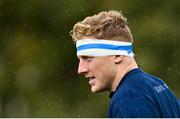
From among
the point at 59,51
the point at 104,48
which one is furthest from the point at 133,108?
the point at 59,51

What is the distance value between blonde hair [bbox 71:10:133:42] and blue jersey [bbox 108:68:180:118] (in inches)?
14.6

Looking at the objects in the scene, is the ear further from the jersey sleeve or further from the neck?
the jersey sleeve

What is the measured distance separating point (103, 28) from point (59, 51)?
11.3 meters

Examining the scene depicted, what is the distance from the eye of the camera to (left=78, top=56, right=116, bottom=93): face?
5.41m

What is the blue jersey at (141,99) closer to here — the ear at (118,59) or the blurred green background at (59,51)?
the ear at (118,59)

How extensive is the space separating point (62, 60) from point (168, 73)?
2.22 meters

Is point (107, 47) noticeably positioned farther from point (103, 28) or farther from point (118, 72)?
point (118, 72)

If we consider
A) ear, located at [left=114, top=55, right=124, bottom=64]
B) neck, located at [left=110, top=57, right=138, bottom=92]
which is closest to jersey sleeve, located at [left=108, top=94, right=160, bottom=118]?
neck, located at [left=110, top=57, right=138, bottom=92]

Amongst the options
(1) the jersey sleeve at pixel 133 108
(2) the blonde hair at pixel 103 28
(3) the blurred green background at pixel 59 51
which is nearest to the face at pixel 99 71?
(2) the blonde hair at pixel 103 28

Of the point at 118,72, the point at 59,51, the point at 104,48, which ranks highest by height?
the point at 104,48

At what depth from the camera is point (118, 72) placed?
5.36 metres

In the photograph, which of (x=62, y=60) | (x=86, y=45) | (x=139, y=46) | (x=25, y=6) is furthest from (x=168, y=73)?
(x=86, y=45)

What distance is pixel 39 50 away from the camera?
16.7 meters

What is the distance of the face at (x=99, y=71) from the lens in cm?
541
